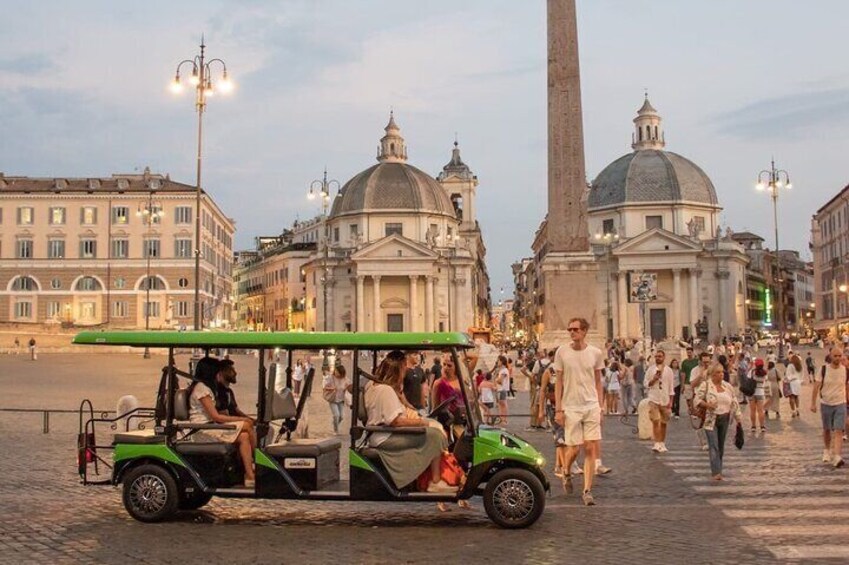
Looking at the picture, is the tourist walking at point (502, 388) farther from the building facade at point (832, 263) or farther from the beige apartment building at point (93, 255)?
the beige apartment building at point (93, 255)

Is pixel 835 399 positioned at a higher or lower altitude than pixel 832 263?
lower

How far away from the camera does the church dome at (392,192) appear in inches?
3588

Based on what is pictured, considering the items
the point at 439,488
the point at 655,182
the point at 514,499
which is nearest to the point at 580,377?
the point at 514,499

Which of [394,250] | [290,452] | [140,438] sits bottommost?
[290,452]

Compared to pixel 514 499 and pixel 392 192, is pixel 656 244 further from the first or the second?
pixel 514 499

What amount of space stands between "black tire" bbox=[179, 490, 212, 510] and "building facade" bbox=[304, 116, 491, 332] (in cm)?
7121

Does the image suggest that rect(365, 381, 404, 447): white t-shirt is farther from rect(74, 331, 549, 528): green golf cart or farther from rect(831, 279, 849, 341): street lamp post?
rect(831, 279, 849, 341): street lamp post

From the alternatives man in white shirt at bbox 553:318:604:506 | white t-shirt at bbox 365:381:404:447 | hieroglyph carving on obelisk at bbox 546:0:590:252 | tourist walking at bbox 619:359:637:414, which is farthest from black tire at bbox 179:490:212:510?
hieroglyph carving on obelisk at bbox 546:0:590:252

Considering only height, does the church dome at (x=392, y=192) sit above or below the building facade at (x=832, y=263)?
above

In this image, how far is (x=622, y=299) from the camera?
80.7 metres

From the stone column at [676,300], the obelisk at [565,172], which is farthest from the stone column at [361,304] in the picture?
the obelisk at [565,172]

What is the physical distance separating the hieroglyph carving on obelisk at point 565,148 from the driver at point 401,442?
2162 centimetres

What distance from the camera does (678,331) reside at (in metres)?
80.4

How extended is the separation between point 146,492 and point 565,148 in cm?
2297
